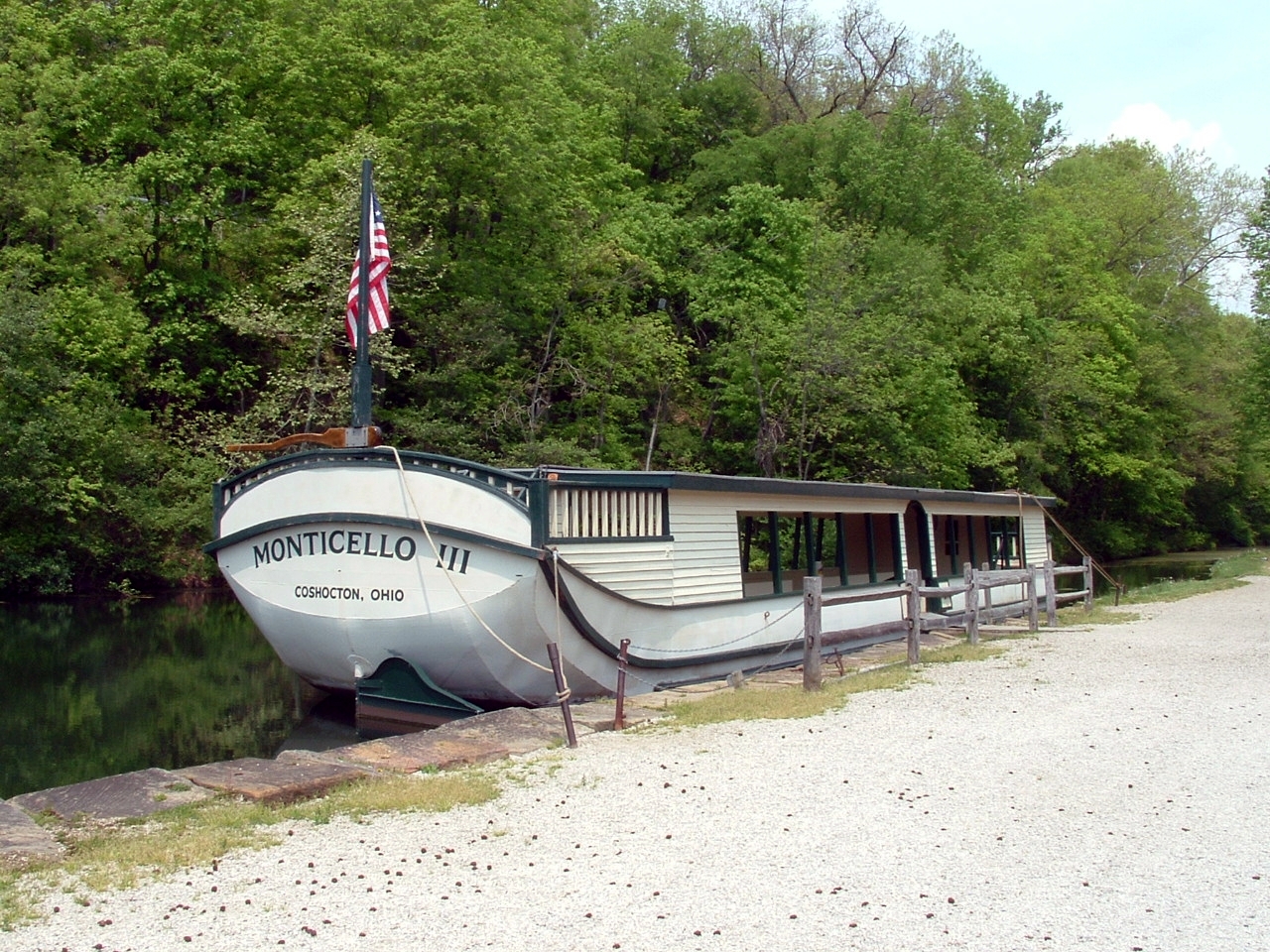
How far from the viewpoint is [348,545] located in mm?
12570

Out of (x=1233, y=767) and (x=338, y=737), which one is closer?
(x=1233, y=767)

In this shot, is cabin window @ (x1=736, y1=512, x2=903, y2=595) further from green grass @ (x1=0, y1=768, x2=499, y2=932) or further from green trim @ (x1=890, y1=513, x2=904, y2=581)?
green grass @ (x1=0, y1=768, x2=499, y2=932)

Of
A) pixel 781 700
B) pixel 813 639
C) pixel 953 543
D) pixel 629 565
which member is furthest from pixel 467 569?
pixel 953 543

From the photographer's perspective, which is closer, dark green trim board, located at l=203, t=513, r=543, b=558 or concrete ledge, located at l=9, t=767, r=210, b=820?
concrete ledge, located at l=9, t=767, r=210, b=820

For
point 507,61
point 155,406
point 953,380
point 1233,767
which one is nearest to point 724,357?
point 953,380

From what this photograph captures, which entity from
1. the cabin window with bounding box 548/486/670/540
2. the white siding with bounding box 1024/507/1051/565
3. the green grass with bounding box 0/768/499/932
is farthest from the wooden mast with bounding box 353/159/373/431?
the white siding with bounding box 1024/507/1051/565

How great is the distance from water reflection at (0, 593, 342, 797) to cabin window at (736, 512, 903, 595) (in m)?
A: 6.88

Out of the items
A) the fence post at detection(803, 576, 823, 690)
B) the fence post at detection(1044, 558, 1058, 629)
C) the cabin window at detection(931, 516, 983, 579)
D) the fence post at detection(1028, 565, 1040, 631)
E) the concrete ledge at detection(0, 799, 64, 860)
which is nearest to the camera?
the concrete ledge at detection(0, 799, 64, 860)

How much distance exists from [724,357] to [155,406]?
15.9 metres

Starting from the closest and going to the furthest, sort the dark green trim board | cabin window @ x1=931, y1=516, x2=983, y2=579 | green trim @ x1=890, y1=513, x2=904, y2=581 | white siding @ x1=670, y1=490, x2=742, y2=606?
the dark green trim board < white siding @ x1=670, y1=490, x2=742, y2=606 < green trim @ x1=890, y1=513, x2=904, y2=581 < cabin window @ x1=931, y1=516, x2=983, y2=579

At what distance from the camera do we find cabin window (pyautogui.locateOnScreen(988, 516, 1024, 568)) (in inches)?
961

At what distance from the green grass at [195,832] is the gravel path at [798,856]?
19cm

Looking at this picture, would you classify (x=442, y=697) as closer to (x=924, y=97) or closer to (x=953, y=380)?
(x=953, y=380)

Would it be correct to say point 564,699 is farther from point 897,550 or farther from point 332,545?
point 897,550
